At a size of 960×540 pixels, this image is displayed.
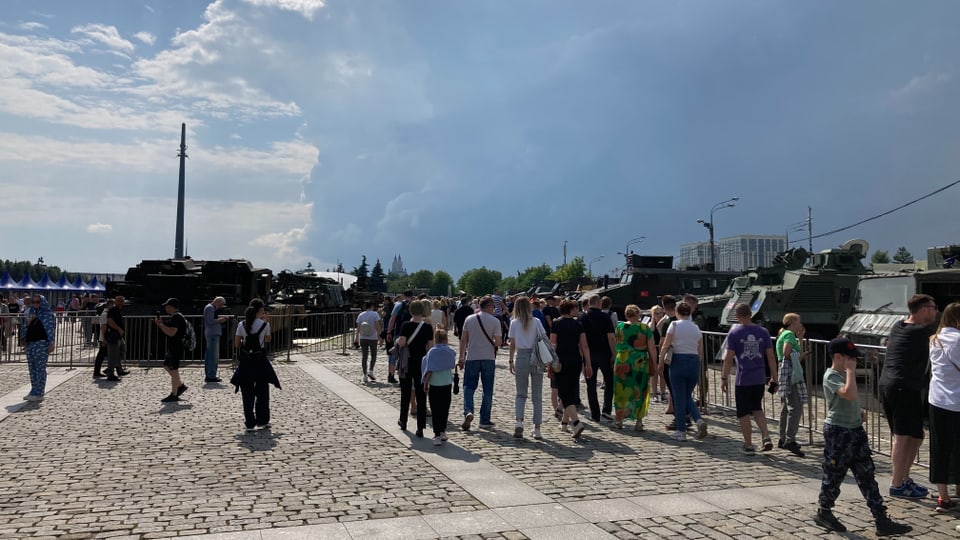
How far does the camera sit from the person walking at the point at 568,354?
909 cm

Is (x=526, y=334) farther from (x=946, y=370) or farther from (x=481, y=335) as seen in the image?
(x=946, y=370)

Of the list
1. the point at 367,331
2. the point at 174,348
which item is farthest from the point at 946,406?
the point at 367,331

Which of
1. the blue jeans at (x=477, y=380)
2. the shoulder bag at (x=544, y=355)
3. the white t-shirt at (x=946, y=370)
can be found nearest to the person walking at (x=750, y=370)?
the shoulder bag at (x=544, y=355)

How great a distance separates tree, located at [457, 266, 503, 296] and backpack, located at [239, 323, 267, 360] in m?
145

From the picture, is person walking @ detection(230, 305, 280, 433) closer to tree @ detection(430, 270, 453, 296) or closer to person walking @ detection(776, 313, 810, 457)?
person walking @ detection(776, 313, 810, 457)

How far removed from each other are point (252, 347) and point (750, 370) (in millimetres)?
6374

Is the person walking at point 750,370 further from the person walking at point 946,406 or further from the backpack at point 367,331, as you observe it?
the backpack at point 367,331

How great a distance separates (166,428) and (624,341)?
20.5 feet

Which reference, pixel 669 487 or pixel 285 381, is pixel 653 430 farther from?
pixel 285 381

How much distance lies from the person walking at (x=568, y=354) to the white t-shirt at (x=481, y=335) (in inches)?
31.4

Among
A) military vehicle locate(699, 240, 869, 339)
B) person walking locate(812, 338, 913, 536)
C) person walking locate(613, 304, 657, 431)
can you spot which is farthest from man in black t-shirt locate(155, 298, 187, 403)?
military vehicle locate(699, 240, 869, 339)

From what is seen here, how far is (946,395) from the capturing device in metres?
5.69

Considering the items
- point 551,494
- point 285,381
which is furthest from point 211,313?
point 551,494

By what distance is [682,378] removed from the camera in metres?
8.86
